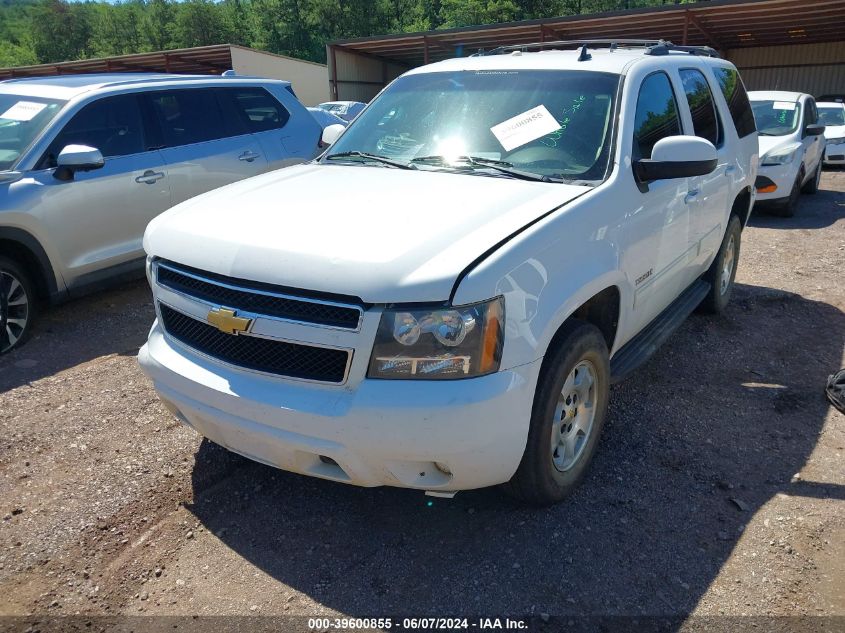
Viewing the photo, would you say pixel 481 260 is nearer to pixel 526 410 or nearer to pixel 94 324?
pixel 526 410

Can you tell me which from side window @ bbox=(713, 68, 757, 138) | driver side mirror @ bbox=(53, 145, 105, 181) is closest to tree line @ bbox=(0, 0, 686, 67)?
side window @ bbox=(713, 68, 757, 138)

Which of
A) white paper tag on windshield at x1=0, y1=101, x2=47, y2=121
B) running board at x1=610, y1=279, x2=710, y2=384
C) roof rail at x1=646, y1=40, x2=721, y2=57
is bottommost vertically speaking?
running board at x1=610, y1=279, x2=710, y2=384

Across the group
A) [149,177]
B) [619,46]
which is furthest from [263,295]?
[149,177]

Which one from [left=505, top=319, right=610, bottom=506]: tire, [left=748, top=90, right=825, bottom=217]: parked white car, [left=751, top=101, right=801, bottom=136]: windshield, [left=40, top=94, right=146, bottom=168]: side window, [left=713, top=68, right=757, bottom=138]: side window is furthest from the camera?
[left=751, top=101, right=801, bottom=136]: windshield

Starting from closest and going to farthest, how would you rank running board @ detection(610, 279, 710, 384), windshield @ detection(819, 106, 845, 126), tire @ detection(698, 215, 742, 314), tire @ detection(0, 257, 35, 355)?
running board @ detection(610, 279, 710, 384) < tire @ detection(0, 257, 35, 355) < tire @ detection(698, 215, 742, 314) < windshield @ detection(819, 106, 845, 126)

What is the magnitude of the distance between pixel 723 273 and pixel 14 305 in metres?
5.49

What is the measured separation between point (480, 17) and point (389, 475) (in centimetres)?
4950

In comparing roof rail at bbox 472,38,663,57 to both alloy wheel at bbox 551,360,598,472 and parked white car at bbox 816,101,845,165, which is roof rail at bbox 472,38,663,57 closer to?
alloy wheel at bbox 551,360,598,472

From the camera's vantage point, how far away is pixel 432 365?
2383 mm

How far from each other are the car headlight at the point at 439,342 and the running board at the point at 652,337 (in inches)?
47.2

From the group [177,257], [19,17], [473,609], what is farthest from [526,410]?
[19,17]

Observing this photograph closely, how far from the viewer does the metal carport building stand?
68.1 ft

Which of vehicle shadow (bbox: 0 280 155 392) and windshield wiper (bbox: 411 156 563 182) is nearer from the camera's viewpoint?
windshield wiper (bbox: 411 156 563 182)

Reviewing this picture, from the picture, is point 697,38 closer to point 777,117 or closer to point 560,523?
point 777,117
